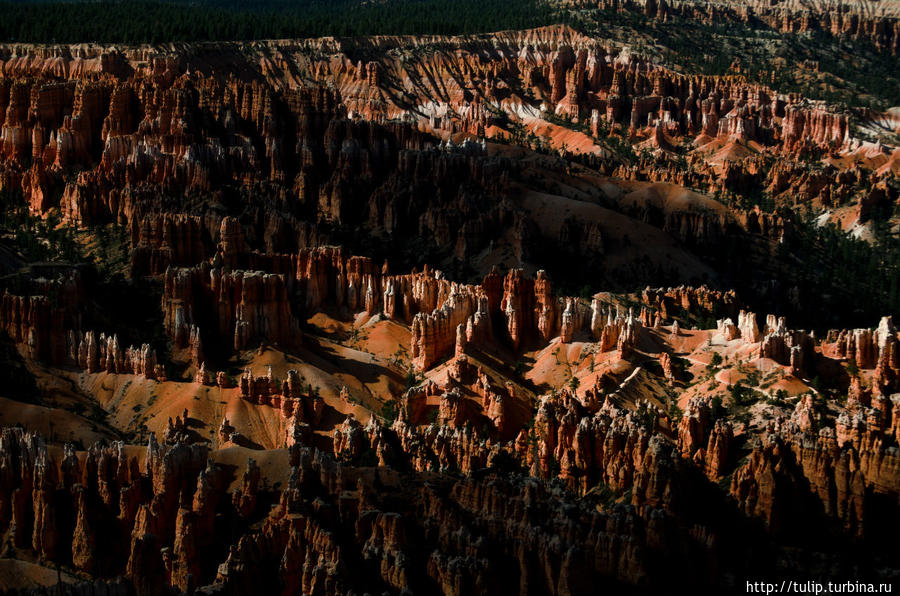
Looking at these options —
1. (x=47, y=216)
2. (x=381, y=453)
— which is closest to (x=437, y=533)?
(x=381, y=453)

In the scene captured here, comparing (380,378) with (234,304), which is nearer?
(380,378)

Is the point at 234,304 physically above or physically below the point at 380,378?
above

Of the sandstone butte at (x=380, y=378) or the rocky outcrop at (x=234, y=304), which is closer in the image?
the sandstone butte at (x=380, y=378)

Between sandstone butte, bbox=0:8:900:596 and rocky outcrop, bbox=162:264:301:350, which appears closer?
sandstone butte, bbox=0:8:900:596

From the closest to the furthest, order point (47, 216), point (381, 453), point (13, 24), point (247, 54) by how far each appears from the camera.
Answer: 1. point (381, 453)
2. point (47, 216)
3. point (13, 24)
4. point (247, 54)

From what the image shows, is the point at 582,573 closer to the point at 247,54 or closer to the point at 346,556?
the point at 346,556

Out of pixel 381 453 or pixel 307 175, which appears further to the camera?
pixel 307 175

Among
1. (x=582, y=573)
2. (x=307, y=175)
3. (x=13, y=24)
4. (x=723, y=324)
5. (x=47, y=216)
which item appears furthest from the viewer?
(x=13, y=24)

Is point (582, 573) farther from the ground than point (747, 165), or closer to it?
farther from the ground
